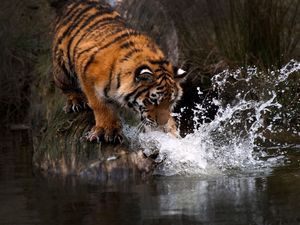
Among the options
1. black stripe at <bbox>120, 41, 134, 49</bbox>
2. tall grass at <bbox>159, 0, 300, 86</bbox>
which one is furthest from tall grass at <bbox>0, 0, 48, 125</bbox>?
black stripe at <bbox>120, 41, 134, 49</bbox>

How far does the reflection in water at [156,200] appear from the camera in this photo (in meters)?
5.11

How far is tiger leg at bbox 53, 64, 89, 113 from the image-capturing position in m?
7.86

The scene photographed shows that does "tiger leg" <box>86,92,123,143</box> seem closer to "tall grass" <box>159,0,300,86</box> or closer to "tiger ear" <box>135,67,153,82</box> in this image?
"tiger ear" <box>135,67,153,82</box>

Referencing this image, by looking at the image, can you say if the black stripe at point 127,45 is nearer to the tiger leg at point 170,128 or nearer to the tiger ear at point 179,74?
the tiger ear at point 179,74

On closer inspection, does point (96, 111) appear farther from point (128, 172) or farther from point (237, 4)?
point (237, 4)

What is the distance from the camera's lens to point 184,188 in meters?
6.23

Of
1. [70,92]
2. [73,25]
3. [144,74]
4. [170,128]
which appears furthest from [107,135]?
[73,25]

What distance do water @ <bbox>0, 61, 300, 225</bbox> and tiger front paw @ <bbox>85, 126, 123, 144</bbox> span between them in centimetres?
25

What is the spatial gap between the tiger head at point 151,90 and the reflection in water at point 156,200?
1.92 ft

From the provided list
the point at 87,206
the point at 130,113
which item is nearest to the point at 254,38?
the point at 130,113

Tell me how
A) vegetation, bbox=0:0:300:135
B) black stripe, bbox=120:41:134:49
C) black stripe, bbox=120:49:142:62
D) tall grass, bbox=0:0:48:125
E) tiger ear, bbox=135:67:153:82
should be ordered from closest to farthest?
tiger ear, bbox=135:67:153:82 → black stripe, bbox=120:49:142:62 → black stripe, bbox=120:41:134:49 → vegetation, bbox=0:0:300:135 → tall grass, bbox=0:0:48:125

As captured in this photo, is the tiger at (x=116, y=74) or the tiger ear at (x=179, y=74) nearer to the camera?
the tiger at (x=116, y=74)

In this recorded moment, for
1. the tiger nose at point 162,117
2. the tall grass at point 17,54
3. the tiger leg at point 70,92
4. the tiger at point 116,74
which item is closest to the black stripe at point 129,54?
the tiger at point 116,74

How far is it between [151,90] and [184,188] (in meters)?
1.02
